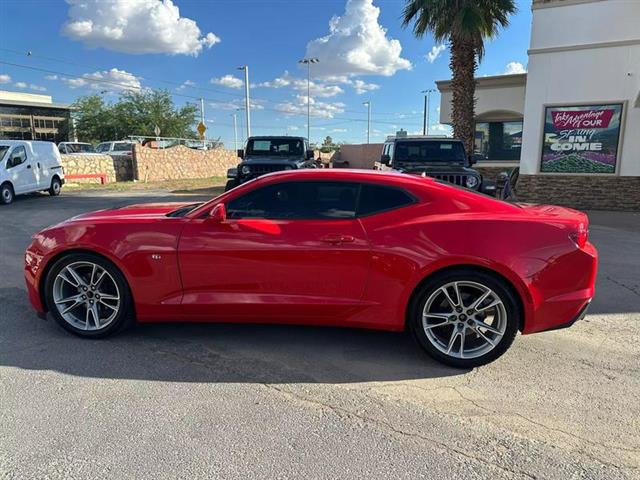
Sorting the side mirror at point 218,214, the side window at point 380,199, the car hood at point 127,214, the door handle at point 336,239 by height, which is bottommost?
the door handle at point 336,239

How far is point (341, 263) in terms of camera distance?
3.63m

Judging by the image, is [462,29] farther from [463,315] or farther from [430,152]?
[463,315]

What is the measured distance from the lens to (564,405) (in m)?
3.15

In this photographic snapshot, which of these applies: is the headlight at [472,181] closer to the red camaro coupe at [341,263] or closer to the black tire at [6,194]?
the red camaro coupe at [341,263]

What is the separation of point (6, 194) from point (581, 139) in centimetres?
1676

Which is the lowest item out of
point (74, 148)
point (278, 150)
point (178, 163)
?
point (178, 163)

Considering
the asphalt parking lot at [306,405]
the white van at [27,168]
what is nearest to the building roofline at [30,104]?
the white van at [27,168]

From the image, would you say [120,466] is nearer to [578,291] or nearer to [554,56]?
[578,291]

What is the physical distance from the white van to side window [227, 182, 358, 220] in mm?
13692

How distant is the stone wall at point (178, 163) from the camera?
24922mm

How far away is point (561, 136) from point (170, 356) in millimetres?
12945

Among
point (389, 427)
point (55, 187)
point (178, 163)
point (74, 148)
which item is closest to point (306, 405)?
point (389, 427)

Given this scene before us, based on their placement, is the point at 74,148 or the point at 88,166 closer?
the point at 88,166

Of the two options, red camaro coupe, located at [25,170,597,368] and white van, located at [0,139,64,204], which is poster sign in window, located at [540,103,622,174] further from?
white van, located at [0,139,64,204]
